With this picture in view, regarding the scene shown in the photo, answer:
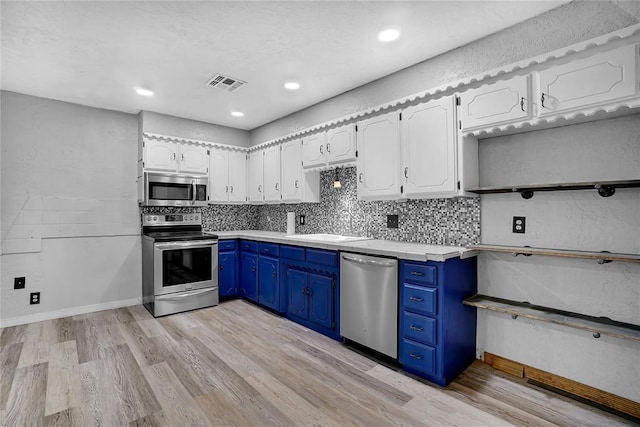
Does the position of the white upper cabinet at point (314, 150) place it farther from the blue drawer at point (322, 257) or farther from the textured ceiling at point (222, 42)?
the blue drawer at point (322, 257)

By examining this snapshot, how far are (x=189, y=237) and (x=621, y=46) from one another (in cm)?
413

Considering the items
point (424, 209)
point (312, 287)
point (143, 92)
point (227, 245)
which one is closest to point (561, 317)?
point (424, 209)

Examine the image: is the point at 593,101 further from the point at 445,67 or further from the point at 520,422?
the point at 520,422

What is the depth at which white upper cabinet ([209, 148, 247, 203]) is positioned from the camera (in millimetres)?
4605

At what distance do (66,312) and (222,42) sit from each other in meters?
3.61

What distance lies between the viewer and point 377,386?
222cm

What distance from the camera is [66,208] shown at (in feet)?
12.4

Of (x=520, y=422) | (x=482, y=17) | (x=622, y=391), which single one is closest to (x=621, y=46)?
(x=482, y=17)

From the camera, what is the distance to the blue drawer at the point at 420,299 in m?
2.25

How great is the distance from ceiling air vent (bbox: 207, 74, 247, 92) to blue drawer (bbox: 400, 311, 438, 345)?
2.71 m

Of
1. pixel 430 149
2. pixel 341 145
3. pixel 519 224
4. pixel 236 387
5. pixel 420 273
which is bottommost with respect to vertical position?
pixel 236 387

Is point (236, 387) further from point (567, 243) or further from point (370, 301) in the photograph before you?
point (567, 243)

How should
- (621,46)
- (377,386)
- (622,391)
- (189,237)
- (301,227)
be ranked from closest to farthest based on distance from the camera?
1. (621,46)
2. (622,391)
3. (377,386)
4. (189,237)
5. (301,227)

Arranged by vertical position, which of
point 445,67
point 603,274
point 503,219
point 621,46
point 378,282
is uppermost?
point 445,67
